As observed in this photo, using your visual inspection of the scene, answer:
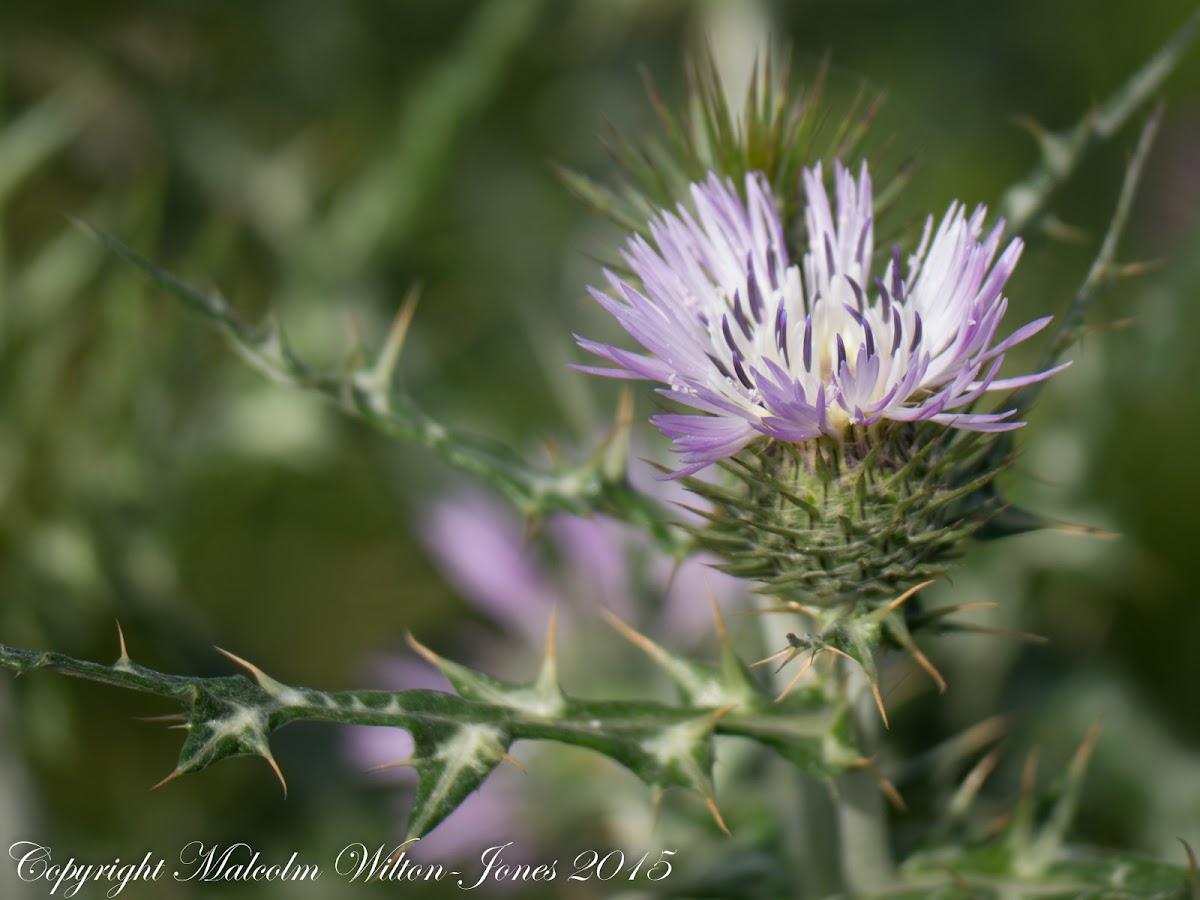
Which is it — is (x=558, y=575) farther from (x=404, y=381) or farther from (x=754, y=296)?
(x=754, y=296)

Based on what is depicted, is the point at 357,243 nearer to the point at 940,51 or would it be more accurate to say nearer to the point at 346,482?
the point at 346,482

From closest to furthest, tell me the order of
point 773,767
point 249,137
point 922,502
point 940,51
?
point 922,502 < point 773,767 < point 249,137 < point 940,51

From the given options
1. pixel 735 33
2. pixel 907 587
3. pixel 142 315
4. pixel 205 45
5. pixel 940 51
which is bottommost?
pixel 142 315

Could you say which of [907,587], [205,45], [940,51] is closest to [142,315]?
[205,45]

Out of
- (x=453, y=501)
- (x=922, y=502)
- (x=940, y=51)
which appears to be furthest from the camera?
(x=940, y=51)

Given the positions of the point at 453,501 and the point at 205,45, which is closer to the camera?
the point at 453,501

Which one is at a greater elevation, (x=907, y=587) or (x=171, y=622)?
(x=907, y=587)

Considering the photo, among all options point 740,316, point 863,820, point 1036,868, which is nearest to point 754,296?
point 740,316
